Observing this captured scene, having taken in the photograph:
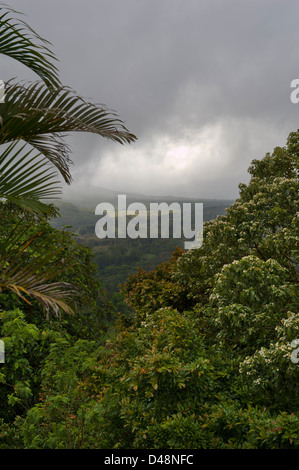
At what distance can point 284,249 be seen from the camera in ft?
25.9

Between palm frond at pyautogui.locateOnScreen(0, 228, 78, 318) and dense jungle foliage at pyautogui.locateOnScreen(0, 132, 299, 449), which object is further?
dense jungle foliage at pyautogui.locateOnScreen(0, 132, 299, 449)

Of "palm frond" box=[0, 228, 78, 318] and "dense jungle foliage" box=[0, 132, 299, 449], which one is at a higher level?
"palm frond" box=[0, 228, 78, 318]

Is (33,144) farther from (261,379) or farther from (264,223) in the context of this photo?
(264,223)

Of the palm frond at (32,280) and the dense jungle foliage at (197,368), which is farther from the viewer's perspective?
the dense jungle foliage at (197,368)

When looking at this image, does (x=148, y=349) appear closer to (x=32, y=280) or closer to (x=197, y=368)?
(x=197, y=368)

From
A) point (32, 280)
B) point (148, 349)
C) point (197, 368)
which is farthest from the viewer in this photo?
point (148, 349)

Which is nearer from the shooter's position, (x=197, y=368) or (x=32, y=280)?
(x=32, y=280)

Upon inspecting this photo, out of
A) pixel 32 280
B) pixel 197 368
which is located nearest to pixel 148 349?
pixel 197 368

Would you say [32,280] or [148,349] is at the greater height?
[32,280]

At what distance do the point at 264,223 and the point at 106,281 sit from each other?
44.2 metres

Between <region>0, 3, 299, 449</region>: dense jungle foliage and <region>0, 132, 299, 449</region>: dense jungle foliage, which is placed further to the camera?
<region>0, 132, 299, 449</region>: dense jungle foliage

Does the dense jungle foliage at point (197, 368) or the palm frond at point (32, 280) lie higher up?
the palm frond at point (32, 280)

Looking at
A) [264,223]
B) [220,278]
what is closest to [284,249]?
[264,223]
